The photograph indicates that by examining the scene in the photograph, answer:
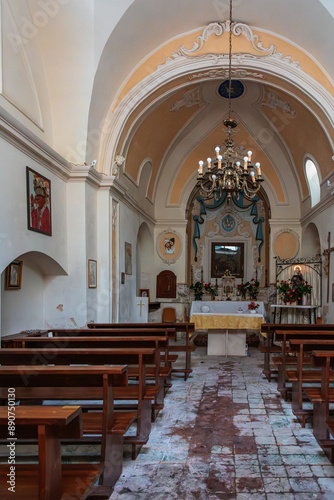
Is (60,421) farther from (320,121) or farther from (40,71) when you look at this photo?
(320,121)

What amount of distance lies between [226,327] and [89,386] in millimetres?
6108

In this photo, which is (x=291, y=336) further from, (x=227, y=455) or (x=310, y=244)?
(x=310, y=244)

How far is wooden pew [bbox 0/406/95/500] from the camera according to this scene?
194cm

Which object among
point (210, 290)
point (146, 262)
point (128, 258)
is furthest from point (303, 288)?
point (146, 262)

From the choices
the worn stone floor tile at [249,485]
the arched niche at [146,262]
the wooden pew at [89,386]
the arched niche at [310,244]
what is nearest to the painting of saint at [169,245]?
the arched niche at [146,262]

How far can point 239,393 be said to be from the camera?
6.12m

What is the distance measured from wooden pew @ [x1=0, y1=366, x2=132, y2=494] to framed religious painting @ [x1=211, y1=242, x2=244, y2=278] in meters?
11.7

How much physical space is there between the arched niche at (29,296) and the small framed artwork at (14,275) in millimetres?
74

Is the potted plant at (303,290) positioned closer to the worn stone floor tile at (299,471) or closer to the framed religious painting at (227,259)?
the framed religious painting at (227,259)

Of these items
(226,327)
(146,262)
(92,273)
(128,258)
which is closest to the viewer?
(92,273)

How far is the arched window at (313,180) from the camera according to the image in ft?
38.1

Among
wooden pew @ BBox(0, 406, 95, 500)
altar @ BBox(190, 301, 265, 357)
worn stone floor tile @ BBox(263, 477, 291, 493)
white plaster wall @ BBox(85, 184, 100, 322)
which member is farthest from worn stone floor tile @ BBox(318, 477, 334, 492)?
white plaster wall @ BBox(85, 184, 100, 322)

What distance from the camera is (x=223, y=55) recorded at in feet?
29.5

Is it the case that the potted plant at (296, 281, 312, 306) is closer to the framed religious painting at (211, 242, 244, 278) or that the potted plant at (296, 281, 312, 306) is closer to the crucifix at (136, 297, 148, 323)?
the framed religious painting at (211, 242, 244, 278)
